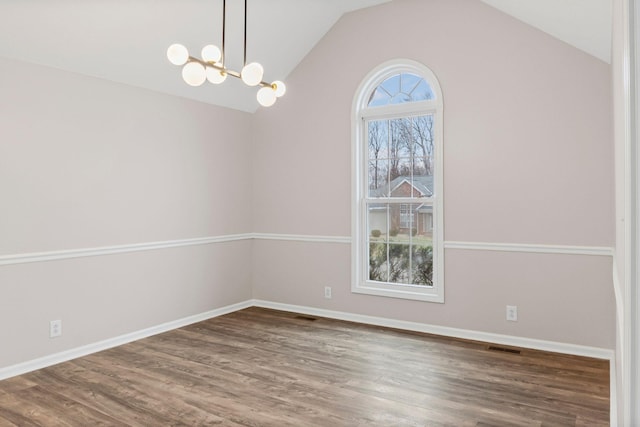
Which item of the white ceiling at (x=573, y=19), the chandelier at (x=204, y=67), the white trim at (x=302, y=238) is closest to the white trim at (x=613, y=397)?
the white ceiling at (x=573, y=19)

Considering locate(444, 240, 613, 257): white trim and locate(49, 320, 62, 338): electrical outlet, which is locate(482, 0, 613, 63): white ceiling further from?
locate(49, 320, 62, 338): electrical outlet

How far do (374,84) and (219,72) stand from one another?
7.48 ft

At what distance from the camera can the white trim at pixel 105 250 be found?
3.34 m

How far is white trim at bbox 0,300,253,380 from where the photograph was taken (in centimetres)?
333

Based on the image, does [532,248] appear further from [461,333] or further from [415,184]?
[415,184]

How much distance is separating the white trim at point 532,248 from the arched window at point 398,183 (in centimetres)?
21

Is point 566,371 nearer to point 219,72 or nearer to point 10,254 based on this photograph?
point 219,72

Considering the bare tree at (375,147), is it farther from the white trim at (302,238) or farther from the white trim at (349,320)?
the white trim at (349,320)

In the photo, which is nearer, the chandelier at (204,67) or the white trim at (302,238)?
the chandelier at (204,67)

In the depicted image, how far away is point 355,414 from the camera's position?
8.81ft

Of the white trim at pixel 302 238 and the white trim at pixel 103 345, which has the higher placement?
the white trim at pixel 302 238

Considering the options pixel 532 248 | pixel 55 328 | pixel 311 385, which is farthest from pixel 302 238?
pixel 55 328

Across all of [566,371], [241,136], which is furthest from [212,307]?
[566,371]

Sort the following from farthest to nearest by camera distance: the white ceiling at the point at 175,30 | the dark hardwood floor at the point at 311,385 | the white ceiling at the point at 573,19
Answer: the white ceiling at the point at 175,30, the white ceiling at the point at 573,19, the dark hardwood floor at the point at 311,385
